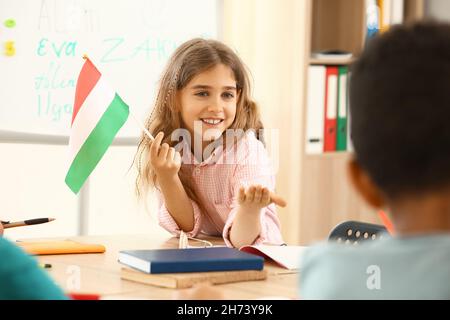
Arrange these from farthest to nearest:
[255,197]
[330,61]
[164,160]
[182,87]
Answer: [330,61] < [182,87] < [164,160] < [255,197]

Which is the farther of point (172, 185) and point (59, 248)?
point (172, 185)

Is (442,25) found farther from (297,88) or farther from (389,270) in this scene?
(297,88)

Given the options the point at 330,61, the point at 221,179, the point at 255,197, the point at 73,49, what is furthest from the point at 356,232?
the point at 330,61

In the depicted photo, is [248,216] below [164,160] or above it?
below

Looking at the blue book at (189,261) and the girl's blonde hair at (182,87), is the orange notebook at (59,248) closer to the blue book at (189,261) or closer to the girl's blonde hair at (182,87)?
the blue book at (189,261)

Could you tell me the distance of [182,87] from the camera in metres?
2.56

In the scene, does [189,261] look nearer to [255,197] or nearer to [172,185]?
[255,197]

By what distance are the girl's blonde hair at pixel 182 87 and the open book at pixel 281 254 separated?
66 centimetres

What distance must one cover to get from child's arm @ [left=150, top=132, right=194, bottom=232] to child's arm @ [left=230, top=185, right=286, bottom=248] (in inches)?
11.1

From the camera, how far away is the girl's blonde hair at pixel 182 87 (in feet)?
8.21

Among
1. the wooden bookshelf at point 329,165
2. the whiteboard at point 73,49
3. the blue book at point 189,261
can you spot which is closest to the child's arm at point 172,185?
the blue book at point 189,261

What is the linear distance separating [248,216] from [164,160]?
1.09 ft

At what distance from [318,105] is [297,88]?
0.12m

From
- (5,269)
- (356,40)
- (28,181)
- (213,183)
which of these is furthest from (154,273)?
(356,40)
